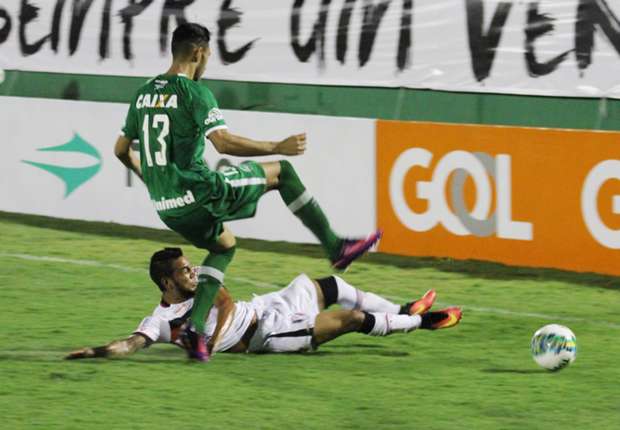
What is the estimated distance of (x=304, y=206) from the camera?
8984 millimetres

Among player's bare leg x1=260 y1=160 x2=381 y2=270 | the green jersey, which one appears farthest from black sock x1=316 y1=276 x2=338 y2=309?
the green jersey

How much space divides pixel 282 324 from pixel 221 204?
2.42ft

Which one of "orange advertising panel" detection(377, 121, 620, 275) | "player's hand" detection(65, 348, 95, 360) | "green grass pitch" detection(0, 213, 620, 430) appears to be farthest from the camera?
"orange advertising panel" detection(377, 121, 620, 275)

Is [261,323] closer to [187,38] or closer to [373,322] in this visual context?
[373,322]

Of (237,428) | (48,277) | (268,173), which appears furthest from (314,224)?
(48,277)

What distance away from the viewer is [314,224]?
9016 mm

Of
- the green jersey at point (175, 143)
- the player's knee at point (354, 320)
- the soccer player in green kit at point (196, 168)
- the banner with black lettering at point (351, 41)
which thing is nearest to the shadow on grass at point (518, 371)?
the player's knee at point (354, 320)

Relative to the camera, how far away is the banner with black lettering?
40.1 feet

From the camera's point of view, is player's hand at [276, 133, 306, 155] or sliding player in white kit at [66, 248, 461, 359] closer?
player's hand at [276, 133, 306, 155]

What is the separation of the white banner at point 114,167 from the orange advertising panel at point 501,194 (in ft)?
1.03

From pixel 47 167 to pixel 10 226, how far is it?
0.84 meters

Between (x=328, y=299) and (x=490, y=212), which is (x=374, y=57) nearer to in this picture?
(x=490, y=212)

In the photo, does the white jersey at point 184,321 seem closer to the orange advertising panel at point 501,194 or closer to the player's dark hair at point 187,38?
the player's dark hair at point 187,38

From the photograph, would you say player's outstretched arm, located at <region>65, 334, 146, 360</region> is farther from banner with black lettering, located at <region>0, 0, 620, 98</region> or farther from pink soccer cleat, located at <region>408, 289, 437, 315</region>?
banner with black lettering, located at <region>0, 0, 620, 98</region>
